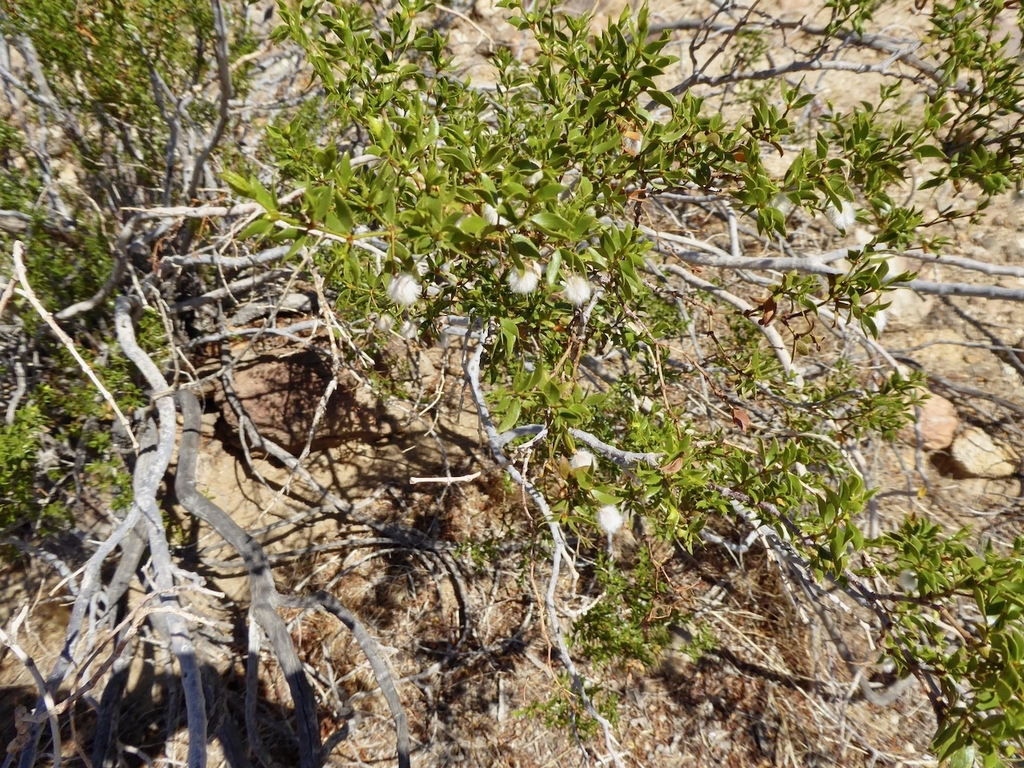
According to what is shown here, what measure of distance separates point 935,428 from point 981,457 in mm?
315

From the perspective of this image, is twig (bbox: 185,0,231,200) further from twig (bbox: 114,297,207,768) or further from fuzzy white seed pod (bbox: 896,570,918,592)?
fuzzy white seed pod (bbox: 896,570,918,592)

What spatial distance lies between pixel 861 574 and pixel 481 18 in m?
5.55

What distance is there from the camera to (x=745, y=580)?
2.98m

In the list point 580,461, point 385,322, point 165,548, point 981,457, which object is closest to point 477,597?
point 165,548

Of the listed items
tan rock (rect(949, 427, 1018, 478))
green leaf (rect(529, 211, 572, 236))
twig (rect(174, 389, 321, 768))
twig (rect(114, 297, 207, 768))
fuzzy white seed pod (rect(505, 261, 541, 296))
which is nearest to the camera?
green leaf (rect(529, 211, 572, 236))

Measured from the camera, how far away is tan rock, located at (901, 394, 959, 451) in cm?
336

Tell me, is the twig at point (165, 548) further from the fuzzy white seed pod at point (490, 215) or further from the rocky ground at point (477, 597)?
the fuzzy white seed pod at point (490, 215)

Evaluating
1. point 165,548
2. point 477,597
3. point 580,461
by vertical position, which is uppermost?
point 580,461

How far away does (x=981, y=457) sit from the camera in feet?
11.0

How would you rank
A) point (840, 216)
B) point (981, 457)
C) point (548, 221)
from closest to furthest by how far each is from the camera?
point (548, 221) → point (840, 216) → point (981, 457)

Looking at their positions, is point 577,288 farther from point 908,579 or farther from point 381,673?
point 381,673

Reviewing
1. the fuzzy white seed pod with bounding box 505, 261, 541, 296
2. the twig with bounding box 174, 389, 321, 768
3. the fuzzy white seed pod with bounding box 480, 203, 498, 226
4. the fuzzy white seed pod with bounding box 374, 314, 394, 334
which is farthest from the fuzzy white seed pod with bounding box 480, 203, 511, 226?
the twig with bounding box 174, 389, 321, 768

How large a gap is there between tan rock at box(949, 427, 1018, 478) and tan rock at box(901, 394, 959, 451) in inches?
2.9

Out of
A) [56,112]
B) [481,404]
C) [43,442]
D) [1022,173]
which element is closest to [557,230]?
[481,404]
